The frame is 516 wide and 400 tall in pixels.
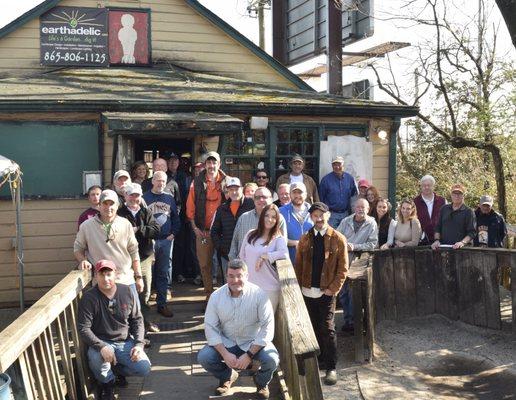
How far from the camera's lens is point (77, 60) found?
11.5m

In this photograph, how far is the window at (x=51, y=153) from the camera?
917 cm

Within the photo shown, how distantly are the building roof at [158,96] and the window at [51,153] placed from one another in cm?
38

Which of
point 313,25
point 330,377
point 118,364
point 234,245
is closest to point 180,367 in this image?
point 118,364

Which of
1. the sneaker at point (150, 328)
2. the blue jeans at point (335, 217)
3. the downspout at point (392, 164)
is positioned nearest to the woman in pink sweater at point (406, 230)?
the blue jeans at point (335, 217)

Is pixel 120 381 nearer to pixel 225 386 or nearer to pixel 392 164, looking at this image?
pixel 225 386

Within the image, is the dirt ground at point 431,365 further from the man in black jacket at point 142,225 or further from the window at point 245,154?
the window at point 245,154

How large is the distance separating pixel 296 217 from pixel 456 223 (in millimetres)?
2642

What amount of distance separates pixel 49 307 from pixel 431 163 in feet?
64.7

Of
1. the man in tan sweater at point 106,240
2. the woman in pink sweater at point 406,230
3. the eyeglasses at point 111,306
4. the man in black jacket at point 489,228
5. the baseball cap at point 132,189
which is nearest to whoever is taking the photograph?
the eyeglasses at point 111,306

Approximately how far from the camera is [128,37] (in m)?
11.8

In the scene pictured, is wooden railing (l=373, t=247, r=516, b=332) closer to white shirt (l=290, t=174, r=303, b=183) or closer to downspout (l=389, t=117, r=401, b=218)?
white shirt (l=290, t=174, r=303, b=183)

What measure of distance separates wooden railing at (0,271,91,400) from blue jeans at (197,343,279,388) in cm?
106

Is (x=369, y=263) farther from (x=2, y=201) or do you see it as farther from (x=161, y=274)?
(x=2, y=201)

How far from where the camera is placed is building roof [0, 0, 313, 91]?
36.1 feet
